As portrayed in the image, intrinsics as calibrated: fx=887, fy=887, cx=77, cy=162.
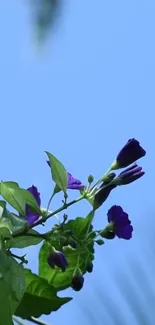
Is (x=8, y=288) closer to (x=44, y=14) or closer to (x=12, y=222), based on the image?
(x=12, y=222)

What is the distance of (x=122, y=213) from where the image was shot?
27.5 inches

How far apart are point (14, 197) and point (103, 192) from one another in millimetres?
67

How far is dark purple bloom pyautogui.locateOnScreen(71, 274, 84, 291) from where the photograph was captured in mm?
621

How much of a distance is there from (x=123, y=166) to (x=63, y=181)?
57mm

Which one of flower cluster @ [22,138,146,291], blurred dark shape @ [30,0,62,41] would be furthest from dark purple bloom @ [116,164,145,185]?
blurred dark shape @ [30,0,62,41]

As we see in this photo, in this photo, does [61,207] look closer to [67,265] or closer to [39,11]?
[67,265]

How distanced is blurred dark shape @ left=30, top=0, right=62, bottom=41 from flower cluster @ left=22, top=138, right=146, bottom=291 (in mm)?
469

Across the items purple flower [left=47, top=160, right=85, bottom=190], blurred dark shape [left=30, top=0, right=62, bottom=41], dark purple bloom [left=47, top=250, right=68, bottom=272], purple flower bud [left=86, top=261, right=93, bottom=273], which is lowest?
purple flower bud [left=86, top=261, right=93, bottom=273]

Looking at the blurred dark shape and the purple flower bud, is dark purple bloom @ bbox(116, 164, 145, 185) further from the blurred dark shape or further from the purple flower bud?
the blurred dark shape

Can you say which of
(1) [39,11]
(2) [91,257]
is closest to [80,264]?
(2) [91,257]

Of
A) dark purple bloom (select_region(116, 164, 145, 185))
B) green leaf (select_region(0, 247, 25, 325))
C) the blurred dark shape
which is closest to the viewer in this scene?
green leaf (select_region(0, 247, 25, 325))

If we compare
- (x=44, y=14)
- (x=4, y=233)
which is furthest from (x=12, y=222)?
(x=44, y=14)

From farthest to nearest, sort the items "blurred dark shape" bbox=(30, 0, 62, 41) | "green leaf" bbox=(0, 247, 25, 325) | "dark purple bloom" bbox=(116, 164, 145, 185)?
"blurred dark shape" bbox=(30, 0, 62, 41) → "dark purple bloom" bbox=(116, 164, 145, 185) → "green leaf" bbox=(0, 247, 25, 325)

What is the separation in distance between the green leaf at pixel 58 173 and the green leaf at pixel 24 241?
0.18 feet
